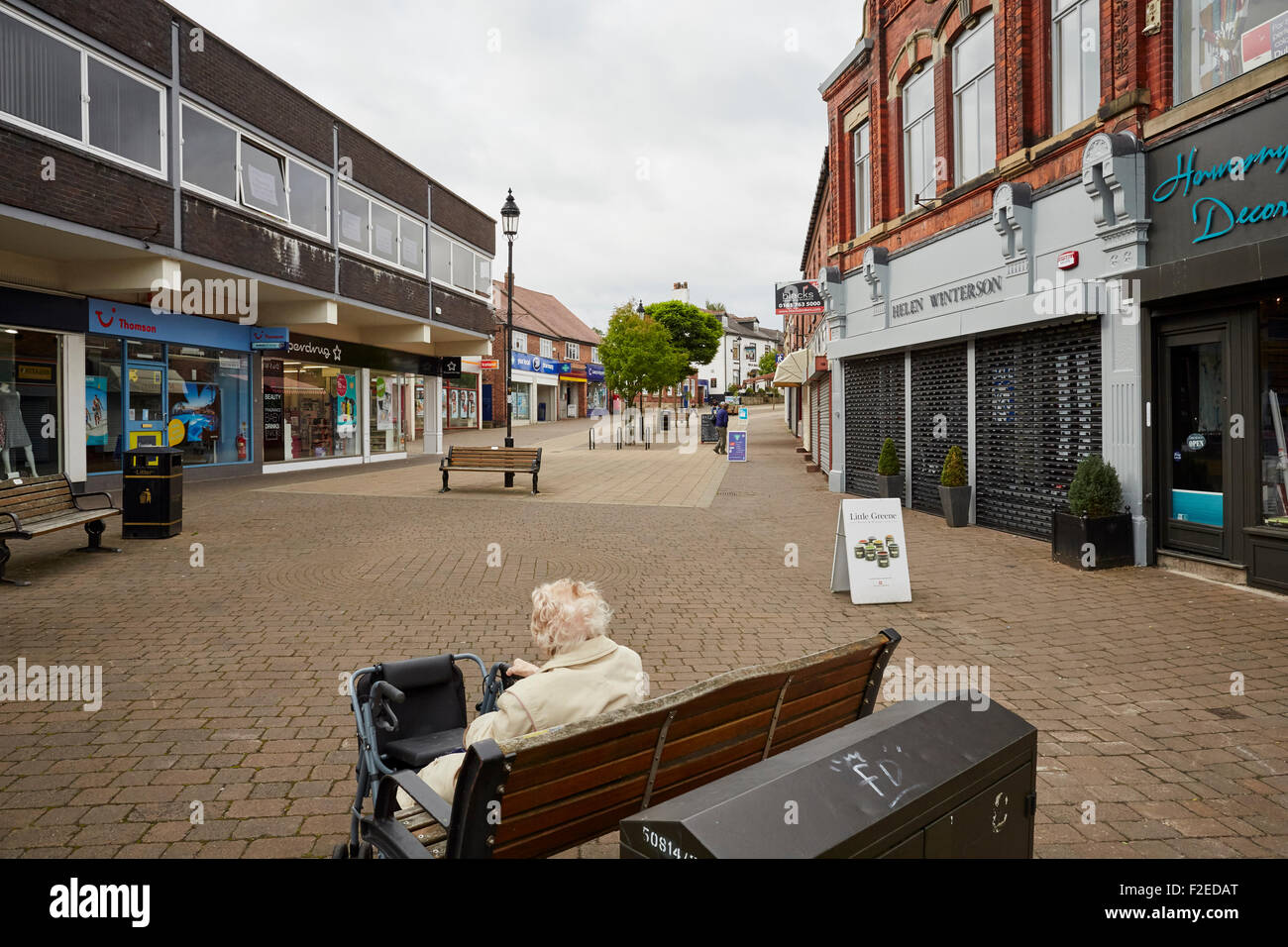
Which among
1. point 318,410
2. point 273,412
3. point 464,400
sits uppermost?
point 464,400

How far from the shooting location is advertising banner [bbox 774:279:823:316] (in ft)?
61.0

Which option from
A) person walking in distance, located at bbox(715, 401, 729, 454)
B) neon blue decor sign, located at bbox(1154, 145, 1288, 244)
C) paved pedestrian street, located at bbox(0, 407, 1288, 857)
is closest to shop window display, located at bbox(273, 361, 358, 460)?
paved pedestrian street, located at bbox(0, 407, 1288, 857)

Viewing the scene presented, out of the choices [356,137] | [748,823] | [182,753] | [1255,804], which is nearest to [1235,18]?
[1255,804]

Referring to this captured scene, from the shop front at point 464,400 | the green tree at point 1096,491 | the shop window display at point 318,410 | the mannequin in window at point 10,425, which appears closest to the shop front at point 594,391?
the shop front at point 464,400

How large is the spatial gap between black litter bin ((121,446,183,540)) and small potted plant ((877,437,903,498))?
11.5 meters

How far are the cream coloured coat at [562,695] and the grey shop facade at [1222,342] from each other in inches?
305

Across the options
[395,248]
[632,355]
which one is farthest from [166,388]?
[632,355]

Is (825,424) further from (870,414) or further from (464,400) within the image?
(464,400)

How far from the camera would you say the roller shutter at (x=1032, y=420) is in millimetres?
10242

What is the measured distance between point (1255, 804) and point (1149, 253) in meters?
7.49

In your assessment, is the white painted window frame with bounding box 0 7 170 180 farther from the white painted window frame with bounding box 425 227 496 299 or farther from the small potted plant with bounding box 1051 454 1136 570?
the small potted plant with bounding box 1051 454 1136 570

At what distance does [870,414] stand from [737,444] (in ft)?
36.2

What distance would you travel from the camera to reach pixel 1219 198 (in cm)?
820

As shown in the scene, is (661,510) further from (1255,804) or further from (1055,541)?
(1255,804)
